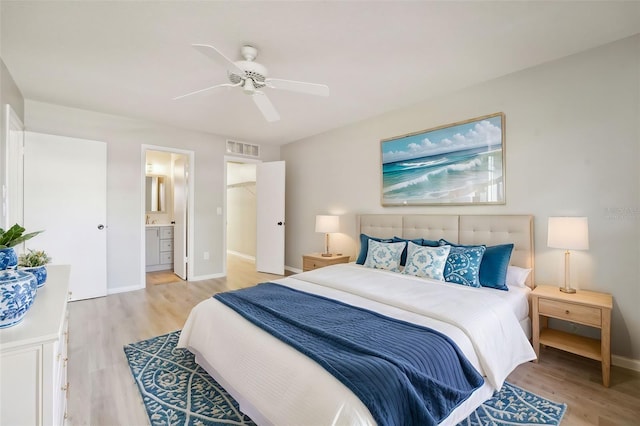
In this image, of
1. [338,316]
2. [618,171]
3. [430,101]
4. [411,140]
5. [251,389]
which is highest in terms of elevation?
[430,101]

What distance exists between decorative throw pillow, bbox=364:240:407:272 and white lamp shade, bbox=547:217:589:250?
135 cm

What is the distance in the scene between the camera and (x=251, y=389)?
5.10ft

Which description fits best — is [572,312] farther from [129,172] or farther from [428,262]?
[129,172]

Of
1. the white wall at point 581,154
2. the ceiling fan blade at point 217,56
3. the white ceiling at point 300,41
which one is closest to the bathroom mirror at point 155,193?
the white ceiling at point 300,41

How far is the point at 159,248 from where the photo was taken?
579cm

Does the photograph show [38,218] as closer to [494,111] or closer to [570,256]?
[494,111]

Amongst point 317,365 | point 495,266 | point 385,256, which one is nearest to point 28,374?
point 317,365

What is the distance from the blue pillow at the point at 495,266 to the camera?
2.57m

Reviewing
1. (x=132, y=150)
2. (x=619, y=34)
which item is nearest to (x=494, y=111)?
(x=619, y=34)

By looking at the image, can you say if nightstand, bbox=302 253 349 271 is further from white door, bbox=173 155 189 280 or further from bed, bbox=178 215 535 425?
white door, bbox=173 155 189 280

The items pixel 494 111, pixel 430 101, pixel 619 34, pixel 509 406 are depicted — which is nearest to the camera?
pixel 509 406

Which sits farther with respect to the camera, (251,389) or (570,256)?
(570,256)

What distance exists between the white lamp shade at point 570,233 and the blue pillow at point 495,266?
1.14ft

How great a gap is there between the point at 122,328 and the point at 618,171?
4.76m
